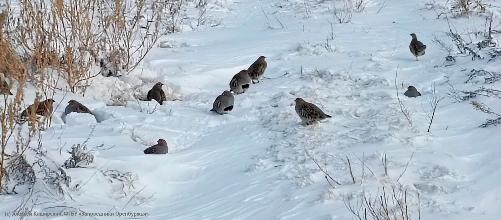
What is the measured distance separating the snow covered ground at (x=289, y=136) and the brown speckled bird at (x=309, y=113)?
0.11 m

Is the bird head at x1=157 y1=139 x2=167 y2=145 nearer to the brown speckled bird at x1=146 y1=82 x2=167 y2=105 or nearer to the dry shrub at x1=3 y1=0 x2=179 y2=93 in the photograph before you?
the brown speckled bird at x1=146 y1=82 x2=167 y2=105

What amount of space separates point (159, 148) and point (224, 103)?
1210mm

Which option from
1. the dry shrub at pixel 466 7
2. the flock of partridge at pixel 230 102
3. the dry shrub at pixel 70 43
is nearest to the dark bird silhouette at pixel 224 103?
the flock of partridge at pixel 230 102

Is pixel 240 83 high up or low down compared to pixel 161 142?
up

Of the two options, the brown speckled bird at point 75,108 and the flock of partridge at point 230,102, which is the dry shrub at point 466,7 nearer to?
the flock of partridge at point 230,102

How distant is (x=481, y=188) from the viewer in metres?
4.37

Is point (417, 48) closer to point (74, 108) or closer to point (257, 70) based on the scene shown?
point (257, 70)

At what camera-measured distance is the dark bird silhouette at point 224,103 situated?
21.6 ft

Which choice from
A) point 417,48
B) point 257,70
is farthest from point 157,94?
point 417,48

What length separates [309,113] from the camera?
586cm

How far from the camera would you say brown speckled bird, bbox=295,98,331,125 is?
584 centimetres

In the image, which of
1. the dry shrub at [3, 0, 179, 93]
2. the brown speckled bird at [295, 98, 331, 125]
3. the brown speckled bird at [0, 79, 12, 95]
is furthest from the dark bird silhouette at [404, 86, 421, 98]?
the brown speckled bird at [0, 79, 12, 95]

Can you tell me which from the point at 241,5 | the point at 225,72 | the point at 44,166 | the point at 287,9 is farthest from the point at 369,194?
the point at 241,5

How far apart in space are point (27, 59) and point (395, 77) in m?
4.37
